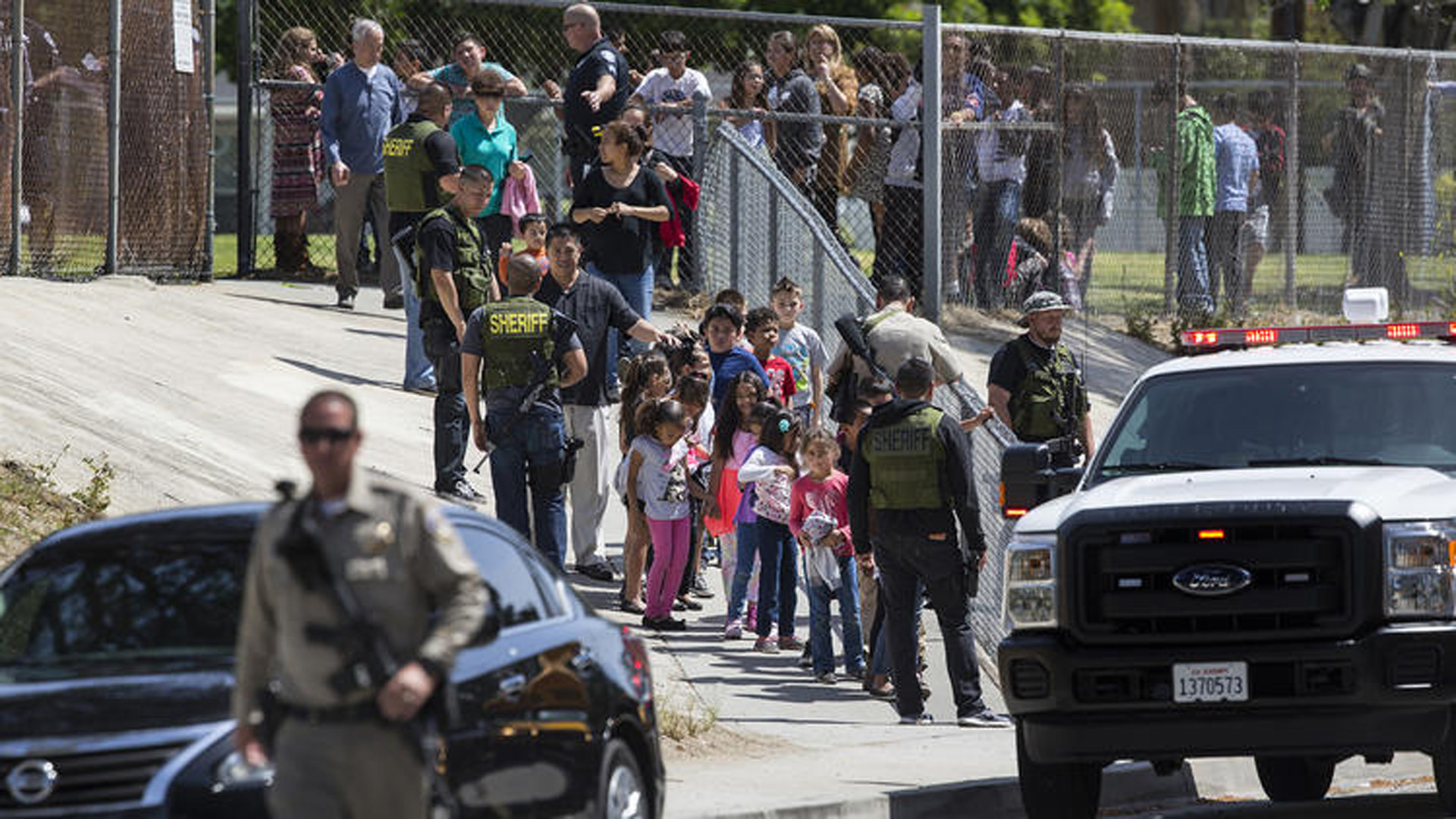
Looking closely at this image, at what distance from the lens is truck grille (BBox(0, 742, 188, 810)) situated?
7309 millimetres

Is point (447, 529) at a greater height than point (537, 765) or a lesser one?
greater

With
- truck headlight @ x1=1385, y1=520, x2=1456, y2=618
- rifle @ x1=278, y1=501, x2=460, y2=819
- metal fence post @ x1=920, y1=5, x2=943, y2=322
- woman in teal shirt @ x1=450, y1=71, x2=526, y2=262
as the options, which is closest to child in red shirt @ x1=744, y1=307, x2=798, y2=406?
woman in teal shirt @ x1=450, y1=71, x2=526, y2=262

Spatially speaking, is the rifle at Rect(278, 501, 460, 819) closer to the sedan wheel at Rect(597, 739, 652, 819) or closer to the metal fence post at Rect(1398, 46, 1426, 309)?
the sedan wheel at Rect(597, 739, 652, 819)

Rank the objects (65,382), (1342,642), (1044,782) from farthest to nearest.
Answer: (65,382) → (1044,782) → (1342,642)

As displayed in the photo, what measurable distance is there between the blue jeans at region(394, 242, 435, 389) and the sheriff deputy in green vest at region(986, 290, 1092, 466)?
4.52m

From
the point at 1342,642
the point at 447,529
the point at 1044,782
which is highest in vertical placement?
the point at 447,529

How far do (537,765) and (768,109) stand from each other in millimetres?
13624

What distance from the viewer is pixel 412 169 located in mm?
17641

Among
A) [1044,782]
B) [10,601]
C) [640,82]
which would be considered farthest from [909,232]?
[10,601]

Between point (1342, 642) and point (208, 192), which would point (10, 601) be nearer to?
point (1342, 642)

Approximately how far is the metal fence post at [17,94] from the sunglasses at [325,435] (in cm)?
1243

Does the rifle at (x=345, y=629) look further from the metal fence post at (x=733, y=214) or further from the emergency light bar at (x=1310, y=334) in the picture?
the metal fence post at (x=733, y=214)

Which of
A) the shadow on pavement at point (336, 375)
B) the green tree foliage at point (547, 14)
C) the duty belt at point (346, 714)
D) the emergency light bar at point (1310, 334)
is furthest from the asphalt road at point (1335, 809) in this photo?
the green tree foliage at point (547, 14)

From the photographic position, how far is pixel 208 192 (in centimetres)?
2120
